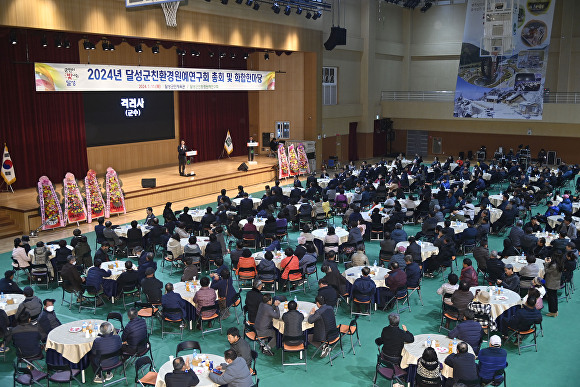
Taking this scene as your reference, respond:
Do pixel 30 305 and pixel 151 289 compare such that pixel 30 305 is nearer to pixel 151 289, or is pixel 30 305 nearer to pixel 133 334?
pixel 151 289

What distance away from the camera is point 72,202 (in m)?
19.6

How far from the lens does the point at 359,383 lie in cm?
960

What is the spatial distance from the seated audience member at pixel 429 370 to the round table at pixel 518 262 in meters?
5.46

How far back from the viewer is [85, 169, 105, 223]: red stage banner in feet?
65.3

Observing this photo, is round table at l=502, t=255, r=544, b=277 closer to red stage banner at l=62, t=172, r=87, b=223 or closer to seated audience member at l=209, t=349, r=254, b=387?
seated audience member at l=209, t=349, r=254, b=387

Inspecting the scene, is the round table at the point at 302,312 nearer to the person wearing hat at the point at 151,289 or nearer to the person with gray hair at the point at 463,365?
the person wearing hat at the point at 151,289

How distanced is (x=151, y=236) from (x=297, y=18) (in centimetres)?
1724

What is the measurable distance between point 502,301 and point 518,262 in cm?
247

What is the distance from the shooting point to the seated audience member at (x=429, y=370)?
8195mm

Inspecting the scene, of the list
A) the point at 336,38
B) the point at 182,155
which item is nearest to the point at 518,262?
the point at 182,155

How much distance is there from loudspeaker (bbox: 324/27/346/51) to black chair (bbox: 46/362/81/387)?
81.4 ft

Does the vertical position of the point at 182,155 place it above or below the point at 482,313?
above

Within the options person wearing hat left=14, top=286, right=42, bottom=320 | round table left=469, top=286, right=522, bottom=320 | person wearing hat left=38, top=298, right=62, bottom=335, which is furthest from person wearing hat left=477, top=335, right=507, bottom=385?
person wearing hat left=14, top=286, right=42, bottom=320

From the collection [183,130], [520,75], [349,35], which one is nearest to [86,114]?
[183,130]
